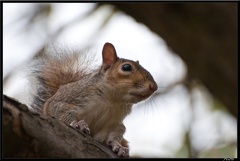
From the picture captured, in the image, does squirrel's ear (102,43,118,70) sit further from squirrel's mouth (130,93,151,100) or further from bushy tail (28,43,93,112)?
squirrel's mouth (130,93,151,100)

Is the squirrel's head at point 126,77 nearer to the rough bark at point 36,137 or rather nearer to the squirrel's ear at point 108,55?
the squirrel's ear at point 108,55

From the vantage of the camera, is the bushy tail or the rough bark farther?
the bushy tail

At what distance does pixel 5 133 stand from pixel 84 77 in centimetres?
159

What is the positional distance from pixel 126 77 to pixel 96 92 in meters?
0.20

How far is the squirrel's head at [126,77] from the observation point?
2793 mm

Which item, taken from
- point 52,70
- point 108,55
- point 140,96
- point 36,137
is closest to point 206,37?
point 36,137

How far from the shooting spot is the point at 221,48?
1881mm

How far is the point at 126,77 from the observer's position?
2.95 metres

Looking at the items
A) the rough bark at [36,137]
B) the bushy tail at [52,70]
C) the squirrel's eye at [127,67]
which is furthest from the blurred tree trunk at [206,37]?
the bushy tail at [52,70]

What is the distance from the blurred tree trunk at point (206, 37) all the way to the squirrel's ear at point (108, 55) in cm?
114

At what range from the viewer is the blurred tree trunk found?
1.91 m

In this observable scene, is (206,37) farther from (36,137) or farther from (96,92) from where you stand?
(96,92)

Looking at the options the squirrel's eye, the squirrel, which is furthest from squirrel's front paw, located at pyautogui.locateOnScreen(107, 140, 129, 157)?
the squirrel's eye

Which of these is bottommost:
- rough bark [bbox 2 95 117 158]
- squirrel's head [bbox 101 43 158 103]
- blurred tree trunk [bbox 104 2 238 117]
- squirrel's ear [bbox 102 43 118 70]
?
rough bark [bbox 2 95 117 158]
